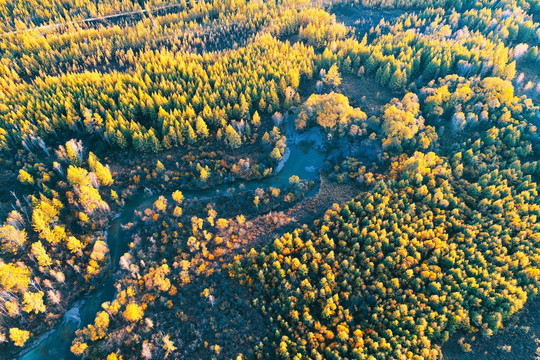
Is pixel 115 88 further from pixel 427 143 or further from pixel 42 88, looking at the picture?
pixel 427 143

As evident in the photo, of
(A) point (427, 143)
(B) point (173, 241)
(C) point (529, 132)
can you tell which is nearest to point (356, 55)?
(A) point (427, 143)

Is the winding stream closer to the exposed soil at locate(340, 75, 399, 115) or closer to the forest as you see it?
the forest

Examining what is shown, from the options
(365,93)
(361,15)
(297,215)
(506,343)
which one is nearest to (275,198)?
(297,215)

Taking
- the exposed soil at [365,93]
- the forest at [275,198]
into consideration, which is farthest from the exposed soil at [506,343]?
the exposed soil at [365,93]

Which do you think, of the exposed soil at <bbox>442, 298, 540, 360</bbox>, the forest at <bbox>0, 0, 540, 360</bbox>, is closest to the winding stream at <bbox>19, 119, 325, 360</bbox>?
the forest at <bbox>0, 0, 540, 360</bbox>

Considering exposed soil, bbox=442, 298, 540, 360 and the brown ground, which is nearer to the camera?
exposed soil, bbox=442, 298, 540, 360

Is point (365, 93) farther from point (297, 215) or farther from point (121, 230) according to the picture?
point (121, 230)
